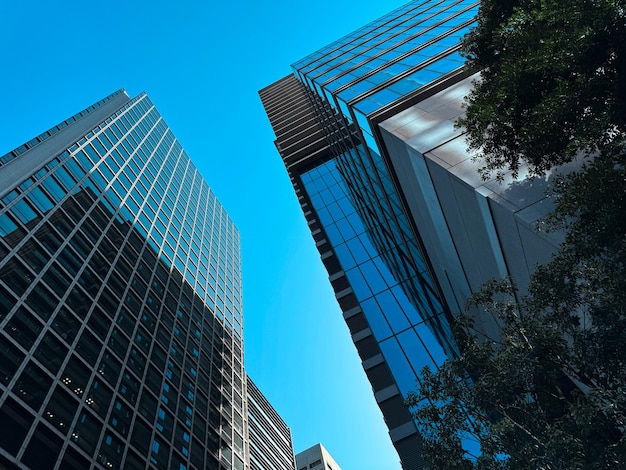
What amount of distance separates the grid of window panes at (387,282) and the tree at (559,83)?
45.7 feet

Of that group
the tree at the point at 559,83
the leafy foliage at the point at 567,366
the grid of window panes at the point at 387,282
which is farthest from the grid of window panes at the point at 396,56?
the leafy foliage at the point at 567,366

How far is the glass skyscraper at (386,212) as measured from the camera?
21109mm

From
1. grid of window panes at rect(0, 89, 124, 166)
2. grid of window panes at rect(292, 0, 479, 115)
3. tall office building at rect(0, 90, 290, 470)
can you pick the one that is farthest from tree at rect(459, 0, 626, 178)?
grid of window panes at rect(0, 89, 124, 166)

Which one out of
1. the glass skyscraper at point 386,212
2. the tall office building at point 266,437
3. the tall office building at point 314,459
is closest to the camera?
the glass skyscraper at point 386,212

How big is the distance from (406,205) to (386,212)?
19.9 feet

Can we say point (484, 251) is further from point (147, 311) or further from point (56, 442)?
point (147, 311)

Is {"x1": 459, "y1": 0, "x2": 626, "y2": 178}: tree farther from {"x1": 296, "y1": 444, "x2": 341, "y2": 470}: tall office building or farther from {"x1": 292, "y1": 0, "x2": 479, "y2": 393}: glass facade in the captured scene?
{"x1": 296, "y1": 444, "x2": 341, "y2": 470}: tall office building

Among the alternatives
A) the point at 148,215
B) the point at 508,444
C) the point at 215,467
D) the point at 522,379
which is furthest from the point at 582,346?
the point at 148,215

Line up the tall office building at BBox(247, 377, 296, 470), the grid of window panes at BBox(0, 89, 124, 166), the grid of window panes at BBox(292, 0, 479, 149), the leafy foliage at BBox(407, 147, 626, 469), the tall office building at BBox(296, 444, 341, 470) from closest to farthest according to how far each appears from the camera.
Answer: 1. the leafy foliage at BBox(407, 147, 626, 469)
2. the grid of window panes at BBox(292, 0, 479, 149)
3. the grid of window panes at BBox(0, 89, 124, 166)
4. the tall office building at BBox(247, 377, 296, 470)
5. the tall office building at BBox(296, 444, 341, 470)

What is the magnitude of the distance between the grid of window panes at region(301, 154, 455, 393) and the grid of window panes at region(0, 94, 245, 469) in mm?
20906

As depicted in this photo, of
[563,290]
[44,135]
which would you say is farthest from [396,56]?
[44,135]

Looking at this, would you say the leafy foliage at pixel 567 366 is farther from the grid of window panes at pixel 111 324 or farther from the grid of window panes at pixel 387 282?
the grid of window panes at pixel 111 324

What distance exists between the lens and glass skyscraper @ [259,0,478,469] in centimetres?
2111

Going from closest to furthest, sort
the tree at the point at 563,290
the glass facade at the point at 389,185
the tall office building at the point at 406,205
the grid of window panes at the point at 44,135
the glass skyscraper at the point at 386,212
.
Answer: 1. the tree at the point at 563,290
2. the tall office building at the point at 406,205
3. the glass skyscraper at the point at 386,212
4. the glass facade at the point at 389,185
5. the grid of window panes at the point at 44,135
